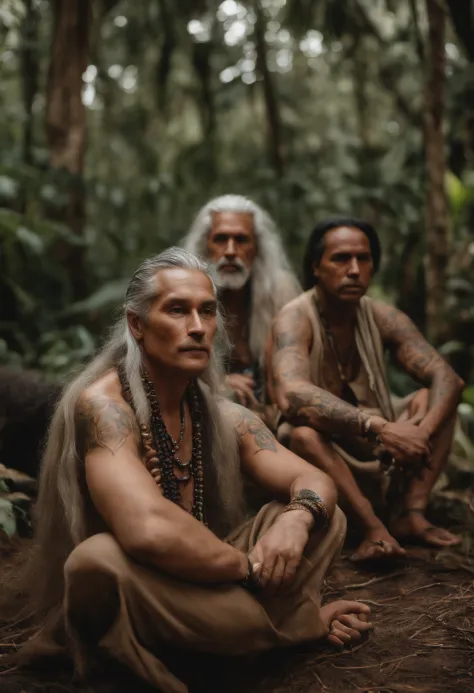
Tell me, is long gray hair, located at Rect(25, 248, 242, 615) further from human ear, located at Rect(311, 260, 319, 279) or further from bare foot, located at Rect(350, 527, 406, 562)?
human ear, located at Rect(311, 260, 319, 279)

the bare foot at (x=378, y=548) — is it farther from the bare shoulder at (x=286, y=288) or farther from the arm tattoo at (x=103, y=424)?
the bare shoulder at (x=286, y=288)

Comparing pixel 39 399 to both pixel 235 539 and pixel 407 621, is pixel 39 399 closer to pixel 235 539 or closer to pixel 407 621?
pixel 235 539

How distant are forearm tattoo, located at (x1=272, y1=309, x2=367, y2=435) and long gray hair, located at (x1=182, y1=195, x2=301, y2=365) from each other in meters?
0.85

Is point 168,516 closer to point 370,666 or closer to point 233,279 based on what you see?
point 370,666

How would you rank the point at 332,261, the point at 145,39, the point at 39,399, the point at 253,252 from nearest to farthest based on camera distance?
the point at 332,261 < the point at 39,399 < the point at 253,252 < the point at 145,39

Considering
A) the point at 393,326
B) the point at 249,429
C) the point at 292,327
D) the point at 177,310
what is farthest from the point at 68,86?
the point at 249,429

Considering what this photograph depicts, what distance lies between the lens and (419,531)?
4.14 metres

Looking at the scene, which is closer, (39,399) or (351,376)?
(351,376)

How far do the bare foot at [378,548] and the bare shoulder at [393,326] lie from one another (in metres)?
1.17

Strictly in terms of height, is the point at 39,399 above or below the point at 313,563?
above

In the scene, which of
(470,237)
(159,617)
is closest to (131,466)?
(159,617)

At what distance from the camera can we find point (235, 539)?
114 inches

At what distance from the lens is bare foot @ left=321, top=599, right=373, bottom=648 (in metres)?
2.79

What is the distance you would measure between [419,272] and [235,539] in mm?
5883
